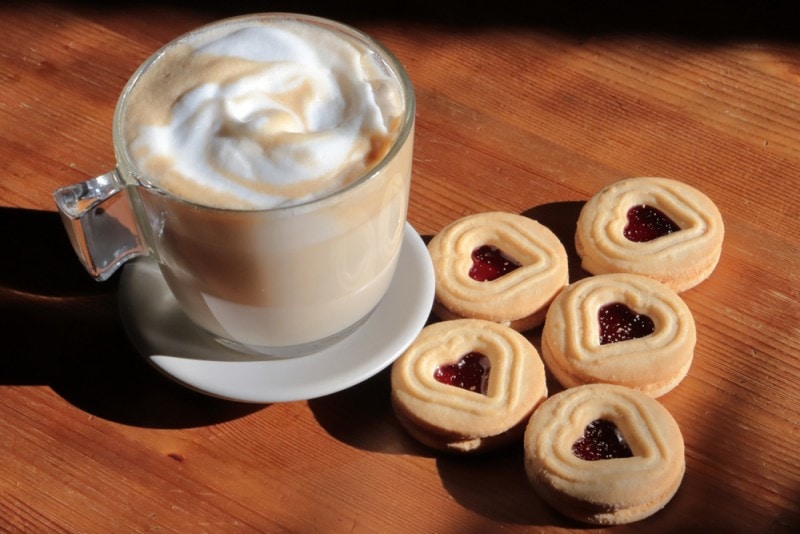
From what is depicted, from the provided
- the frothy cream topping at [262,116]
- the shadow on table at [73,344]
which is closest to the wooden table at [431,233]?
the shadow on table at [73,344]

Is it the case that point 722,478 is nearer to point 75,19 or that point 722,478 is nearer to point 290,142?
point 290,142

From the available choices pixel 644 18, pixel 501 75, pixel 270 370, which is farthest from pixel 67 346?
pixel 644 18

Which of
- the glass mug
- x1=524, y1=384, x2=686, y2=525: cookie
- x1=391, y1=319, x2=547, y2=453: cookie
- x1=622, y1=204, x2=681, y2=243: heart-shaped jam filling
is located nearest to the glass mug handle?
the glass mug

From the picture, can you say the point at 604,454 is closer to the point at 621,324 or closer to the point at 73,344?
the point at 621,324

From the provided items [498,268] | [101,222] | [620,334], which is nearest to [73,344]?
[101,222]

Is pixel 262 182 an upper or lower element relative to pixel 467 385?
upper
